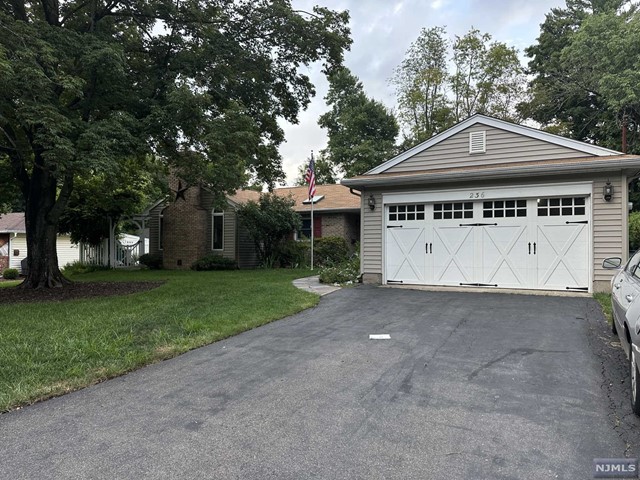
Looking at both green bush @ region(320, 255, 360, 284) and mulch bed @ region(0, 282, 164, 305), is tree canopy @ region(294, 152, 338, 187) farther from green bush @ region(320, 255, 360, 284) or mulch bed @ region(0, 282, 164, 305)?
mulch bed @ region(0, 282, 164, 305)

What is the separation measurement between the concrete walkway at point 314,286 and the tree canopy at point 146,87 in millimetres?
3613

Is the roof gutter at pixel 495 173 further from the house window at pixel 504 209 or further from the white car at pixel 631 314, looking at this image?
the white car at pixel 631 314

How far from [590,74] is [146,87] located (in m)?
22.3

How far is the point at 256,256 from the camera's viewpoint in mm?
19875

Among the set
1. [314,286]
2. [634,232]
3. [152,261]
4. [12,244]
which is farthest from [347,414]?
[12,244]

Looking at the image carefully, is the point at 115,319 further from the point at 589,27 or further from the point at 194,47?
the point at 589,27

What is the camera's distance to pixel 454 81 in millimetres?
25875

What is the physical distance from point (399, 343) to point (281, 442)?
Answer: 2976 millimetres

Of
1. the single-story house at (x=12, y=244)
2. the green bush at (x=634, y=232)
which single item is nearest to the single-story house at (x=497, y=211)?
the green bush at (x=634, y=232)

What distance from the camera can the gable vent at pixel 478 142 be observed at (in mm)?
10969

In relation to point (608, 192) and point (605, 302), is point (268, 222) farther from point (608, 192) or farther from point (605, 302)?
point (605, 302)

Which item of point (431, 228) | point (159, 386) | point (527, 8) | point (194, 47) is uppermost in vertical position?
point (527, 8)

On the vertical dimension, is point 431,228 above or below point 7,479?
above

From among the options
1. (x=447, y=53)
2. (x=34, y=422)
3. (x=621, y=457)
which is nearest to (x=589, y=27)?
(x=447, y=53)
